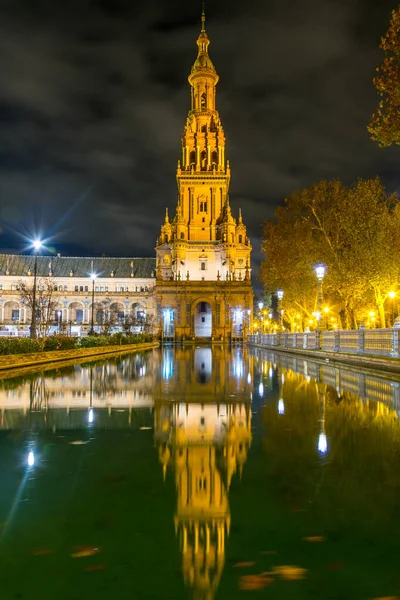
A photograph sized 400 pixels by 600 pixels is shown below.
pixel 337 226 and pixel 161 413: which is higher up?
pixel 337 226

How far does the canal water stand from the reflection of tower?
18mm

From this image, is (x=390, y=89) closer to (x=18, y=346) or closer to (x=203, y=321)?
(x=18, y=346)

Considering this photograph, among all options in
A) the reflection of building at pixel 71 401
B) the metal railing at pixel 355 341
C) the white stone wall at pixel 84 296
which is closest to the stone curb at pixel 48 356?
the reflection of building at pixel 71 401

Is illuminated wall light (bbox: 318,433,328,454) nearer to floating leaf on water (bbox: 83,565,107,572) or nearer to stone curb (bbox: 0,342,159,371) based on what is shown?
floating leaf on water (bbox: 83,565,107,572)

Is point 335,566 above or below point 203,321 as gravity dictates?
below

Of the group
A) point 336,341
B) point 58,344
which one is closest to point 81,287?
point 58,344

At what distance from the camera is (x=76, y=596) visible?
3332 millimetres

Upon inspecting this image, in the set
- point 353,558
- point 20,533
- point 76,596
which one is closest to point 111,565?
point 76,596

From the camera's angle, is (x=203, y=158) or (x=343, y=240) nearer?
(x=343, y=240)

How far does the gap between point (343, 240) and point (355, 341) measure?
1530cm

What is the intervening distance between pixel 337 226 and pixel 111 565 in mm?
41279

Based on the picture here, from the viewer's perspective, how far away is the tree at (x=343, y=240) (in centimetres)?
3969

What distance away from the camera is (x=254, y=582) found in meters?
3.50

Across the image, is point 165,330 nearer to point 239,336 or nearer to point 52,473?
point 239,336
